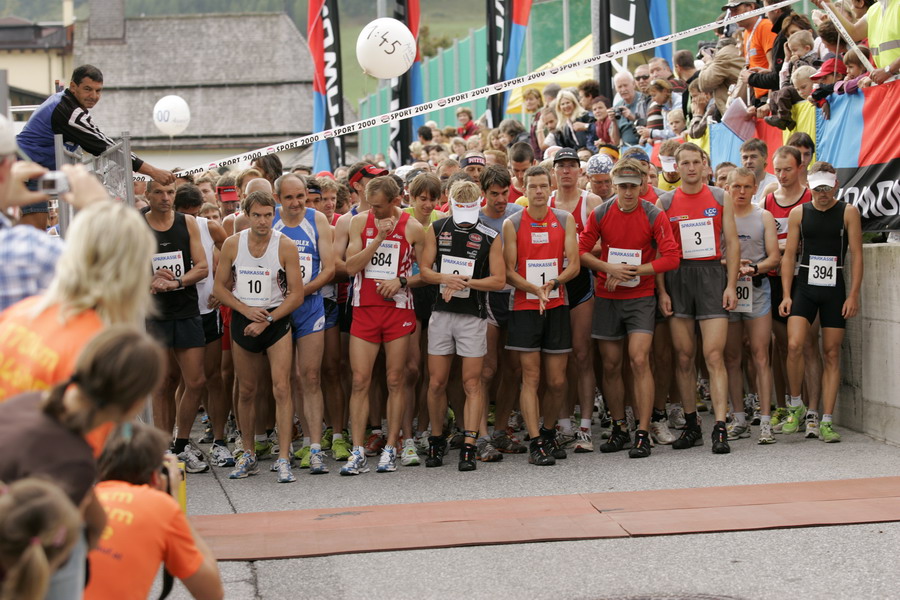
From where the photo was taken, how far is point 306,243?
905 centimetres

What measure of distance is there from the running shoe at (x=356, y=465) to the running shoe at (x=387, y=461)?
0.11 m

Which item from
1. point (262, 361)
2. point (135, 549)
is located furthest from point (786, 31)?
point (135, 549)

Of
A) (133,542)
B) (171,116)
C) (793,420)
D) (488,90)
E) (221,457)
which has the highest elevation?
(171,116)

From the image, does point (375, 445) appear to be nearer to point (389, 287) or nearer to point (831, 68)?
point (389, 287)

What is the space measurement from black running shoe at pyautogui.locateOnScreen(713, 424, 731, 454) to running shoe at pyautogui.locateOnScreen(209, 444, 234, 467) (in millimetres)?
3713

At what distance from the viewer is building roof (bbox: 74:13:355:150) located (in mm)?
64312

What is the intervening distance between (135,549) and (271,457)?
19.3 feet

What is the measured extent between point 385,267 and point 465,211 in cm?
74

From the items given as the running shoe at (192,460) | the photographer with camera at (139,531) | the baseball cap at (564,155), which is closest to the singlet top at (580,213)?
the baseball cap at (564,155)

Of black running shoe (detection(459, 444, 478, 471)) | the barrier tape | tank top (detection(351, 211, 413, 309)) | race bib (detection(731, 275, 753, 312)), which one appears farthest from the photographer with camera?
the barrier tape

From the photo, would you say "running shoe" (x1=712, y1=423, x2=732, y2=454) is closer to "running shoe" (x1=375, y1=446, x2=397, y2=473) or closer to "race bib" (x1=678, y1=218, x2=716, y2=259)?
"race bib" (x1=678, y1=218, x2=716, y2=259)

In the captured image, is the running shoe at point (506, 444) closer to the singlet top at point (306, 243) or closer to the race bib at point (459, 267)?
the race bib at point (459, 267)

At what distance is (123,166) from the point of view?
7324 mm

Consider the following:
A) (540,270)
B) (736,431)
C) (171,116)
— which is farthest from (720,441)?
(171,116)
